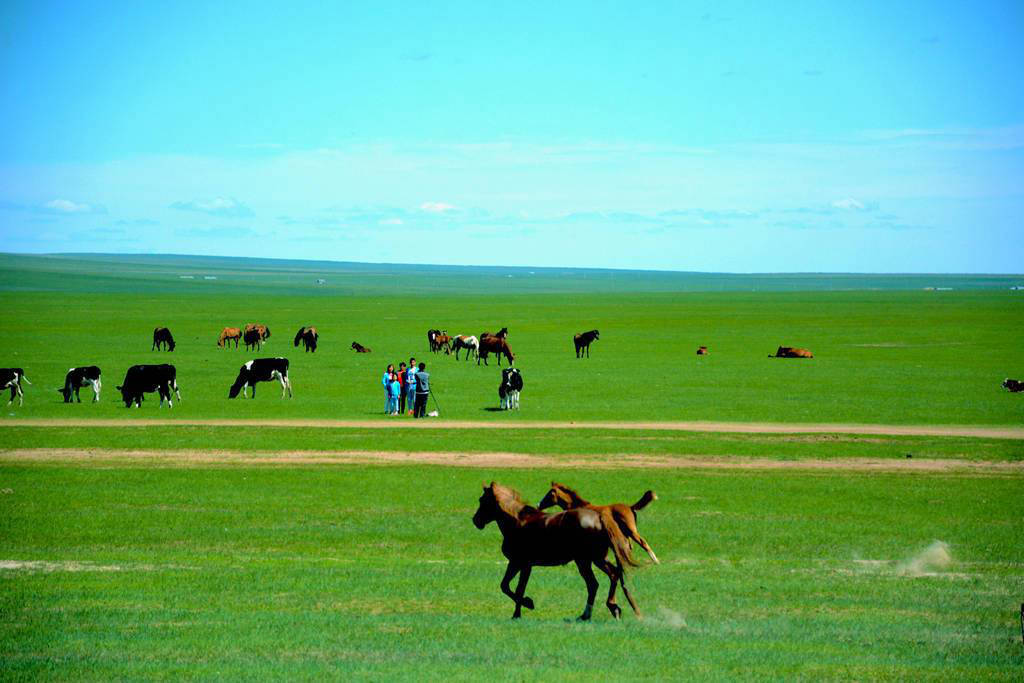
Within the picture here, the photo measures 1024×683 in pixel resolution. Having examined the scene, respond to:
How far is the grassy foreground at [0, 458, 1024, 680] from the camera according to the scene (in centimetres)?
1143

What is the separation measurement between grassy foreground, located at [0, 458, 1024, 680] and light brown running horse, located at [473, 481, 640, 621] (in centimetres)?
51

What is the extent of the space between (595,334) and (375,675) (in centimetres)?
5764

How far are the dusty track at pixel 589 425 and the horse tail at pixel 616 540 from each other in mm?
21676

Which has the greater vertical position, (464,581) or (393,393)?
(393,393)

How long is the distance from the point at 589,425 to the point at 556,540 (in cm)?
2270

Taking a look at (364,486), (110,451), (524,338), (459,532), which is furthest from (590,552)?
(524,338)

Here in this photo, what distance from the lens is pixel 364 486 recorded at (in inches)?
942

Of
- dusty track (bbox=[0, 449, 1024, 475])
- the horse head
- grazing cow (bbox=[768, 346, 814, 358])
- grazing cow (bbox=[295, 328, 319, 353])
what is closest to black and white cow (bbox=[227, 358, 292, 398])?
dusty track (bbox=[0, 449, 1024, 475])

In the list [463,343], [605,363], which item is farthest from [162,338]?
[605,363]

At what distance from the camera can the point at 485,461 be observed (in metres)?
27.4

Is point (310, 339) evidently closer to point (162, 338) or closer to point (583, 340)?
point (162, 338)

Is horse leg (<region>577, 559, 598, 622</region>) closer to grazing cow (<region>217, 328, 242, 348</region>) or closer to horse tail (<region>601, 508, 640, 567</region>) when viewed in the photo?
horse tail (<region>601, 508, 640, 567</region>)

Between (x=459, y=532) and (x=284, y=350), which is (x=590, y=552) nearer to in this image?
(x=459, y=532)

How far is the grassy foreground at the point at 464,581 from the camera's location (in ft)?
37.5
